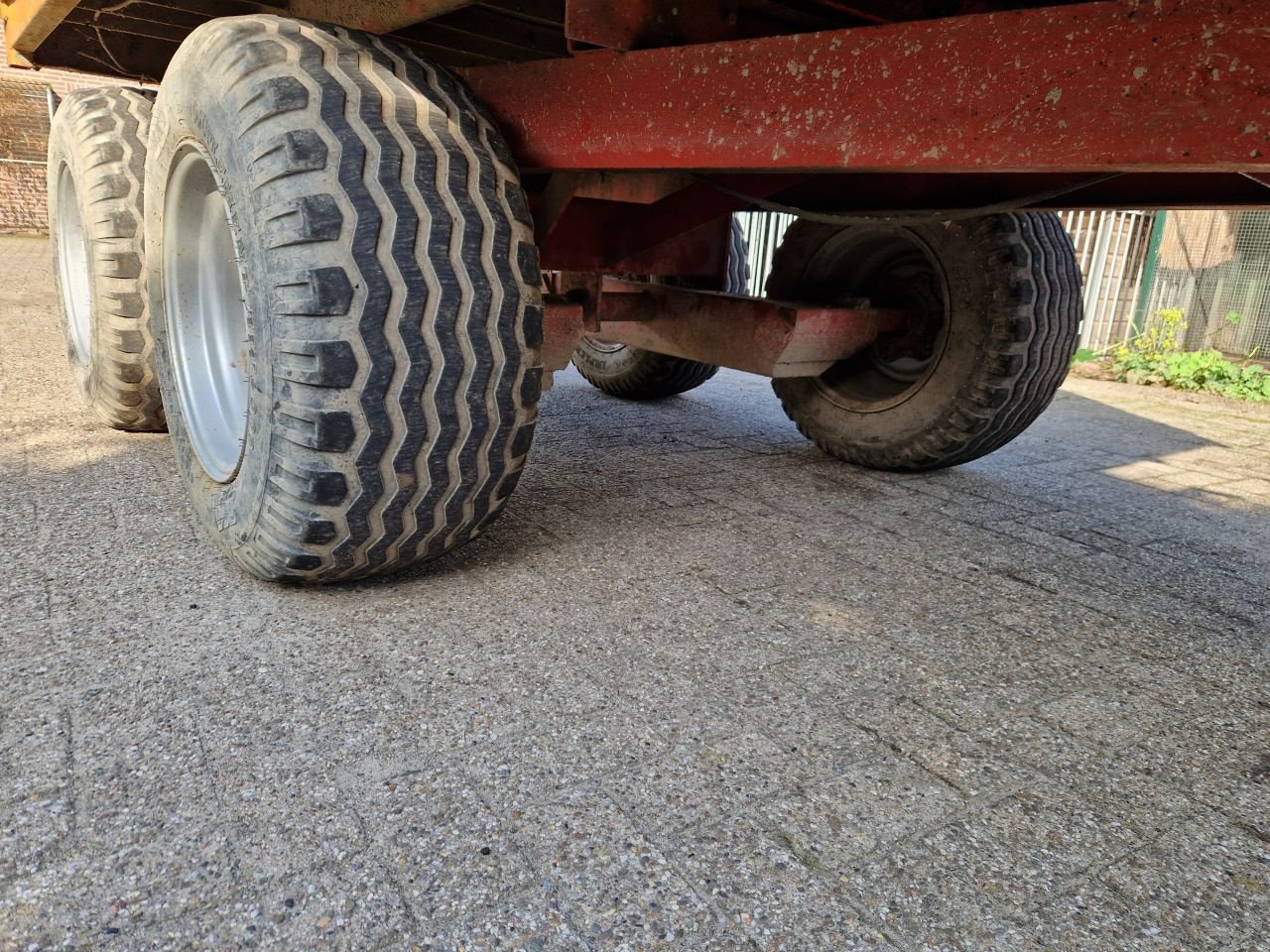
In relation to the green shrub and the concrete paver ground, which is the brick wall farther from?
the green shrub

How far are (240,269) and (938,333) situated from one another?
2384 mm

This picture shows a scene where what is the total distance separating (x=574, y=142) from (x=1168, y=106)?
3.86 feet

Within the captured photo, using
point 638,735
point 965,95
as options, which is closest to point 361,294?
point 638,735

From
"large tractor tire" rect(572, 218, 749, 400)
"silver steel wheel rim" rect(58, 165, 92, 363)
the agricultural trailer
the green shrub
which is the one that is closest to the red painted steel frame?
the agricultural trailer

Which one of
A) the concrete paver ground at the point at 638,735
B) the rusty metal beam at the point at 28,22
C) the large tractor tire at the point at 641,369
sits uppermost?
the rusty metal beam at the point at 28,22

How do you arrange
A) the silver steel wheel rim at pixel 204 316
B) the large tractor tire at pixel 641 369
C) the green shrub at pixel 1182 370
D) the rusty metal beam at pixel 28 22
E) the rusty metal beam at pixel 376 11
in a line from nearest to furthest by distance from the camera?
the rusty metal beam at pixel 376 11 → the silver steel wheel rim at pixel 204 316 → the rusty metal beam at pixel 28 22 → the large tractor tire at pixel 641 369 → the green shrub at pixel 1182 370

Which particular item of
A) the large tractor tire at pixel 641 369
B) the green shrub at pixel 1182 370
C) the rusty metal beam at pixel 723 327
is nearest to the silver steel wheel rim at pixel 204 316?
the rusty metal beam at pixel 723 327

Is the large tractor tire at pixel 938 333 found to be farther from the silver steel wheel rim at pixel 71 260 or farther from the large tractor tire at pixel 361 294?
the silver steel wheel rim at pixel 71 260

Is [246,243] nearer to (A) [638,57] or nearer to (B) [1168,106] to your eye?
(A) [638,57]

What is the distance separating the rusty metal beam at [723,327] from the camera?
9.75 feet

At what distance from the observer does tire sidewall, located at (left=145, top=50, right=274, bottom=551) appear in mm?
1844

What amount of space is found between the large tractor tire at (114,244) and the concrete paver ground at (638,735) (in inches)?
16.8

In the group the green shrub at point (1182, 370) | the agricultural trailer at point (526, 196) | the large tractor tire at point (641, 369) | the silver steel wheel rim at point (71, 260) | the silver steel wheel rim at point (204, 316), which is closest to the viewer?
the agricultural trailer at point (526, 196)

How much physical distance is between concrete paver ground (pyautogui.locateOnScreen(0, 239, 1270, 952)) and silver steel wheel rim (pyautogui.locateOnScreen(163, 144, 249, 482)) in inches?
11.7
